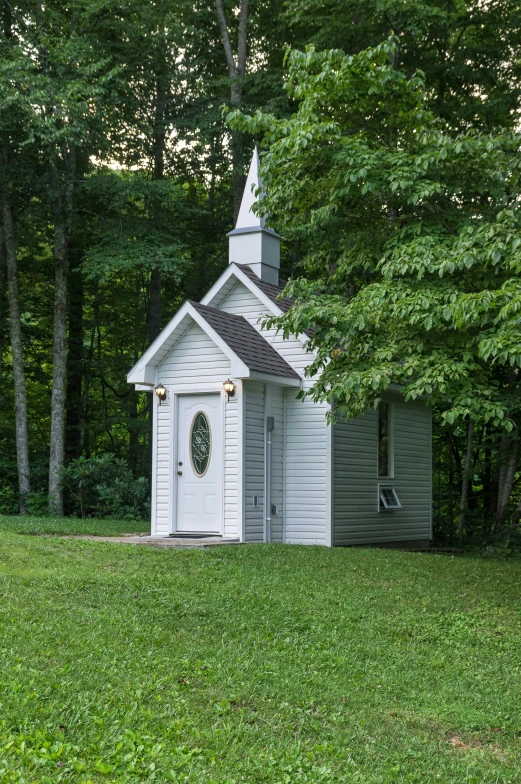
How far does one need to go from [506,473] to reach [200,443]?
7172mm

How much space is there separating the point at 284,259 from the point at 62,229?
7.21 metres

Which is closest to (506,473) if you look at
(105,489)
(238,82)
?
(105,489)

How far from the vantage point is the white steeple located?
632 inches

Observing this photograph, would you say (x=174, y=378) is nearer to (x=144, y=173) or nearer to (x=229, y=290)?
(x=229, y=290)

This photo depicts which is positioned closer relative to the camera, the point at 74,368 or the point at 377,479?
the point at 377,479

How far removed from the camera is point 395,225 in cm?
991

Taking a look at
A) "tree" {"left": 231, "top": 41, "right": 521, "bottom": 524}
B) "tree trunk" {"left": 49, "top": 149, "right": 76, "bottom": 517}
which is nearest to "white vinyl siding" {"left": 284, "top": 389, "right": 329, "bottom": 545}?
"tree" {"left": 231, "top": 41, "right": 521, "bottom": 524}

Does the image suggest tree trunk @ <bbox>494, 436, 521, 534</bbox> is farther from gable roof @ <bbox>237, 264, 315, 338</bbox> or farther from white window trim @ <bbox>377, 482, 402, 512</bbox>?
gable roof @ <bbox>237, 264, 315, 338</bbox>

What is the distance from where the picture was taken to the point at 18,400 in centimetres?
1950

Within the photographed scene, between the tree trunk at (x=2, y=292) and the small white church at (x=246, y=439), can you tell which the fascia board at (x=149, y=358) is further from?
the tree trunk at (x=2, y=292)

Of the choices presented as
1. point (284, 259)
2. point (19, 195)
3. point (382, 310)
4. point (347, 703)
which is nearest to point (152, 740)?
point (347, 703)

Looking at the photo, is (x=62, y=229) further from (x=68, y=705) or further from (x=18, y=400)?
(x=68, y=705)

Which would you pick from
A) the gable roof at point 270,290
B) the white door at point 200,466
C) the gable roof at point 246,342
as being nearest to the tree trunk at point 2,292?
the gable roof at point 270,290

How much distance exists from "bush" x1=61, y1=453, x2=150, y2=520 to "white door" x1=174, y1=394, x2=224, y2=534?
4.79 meters
